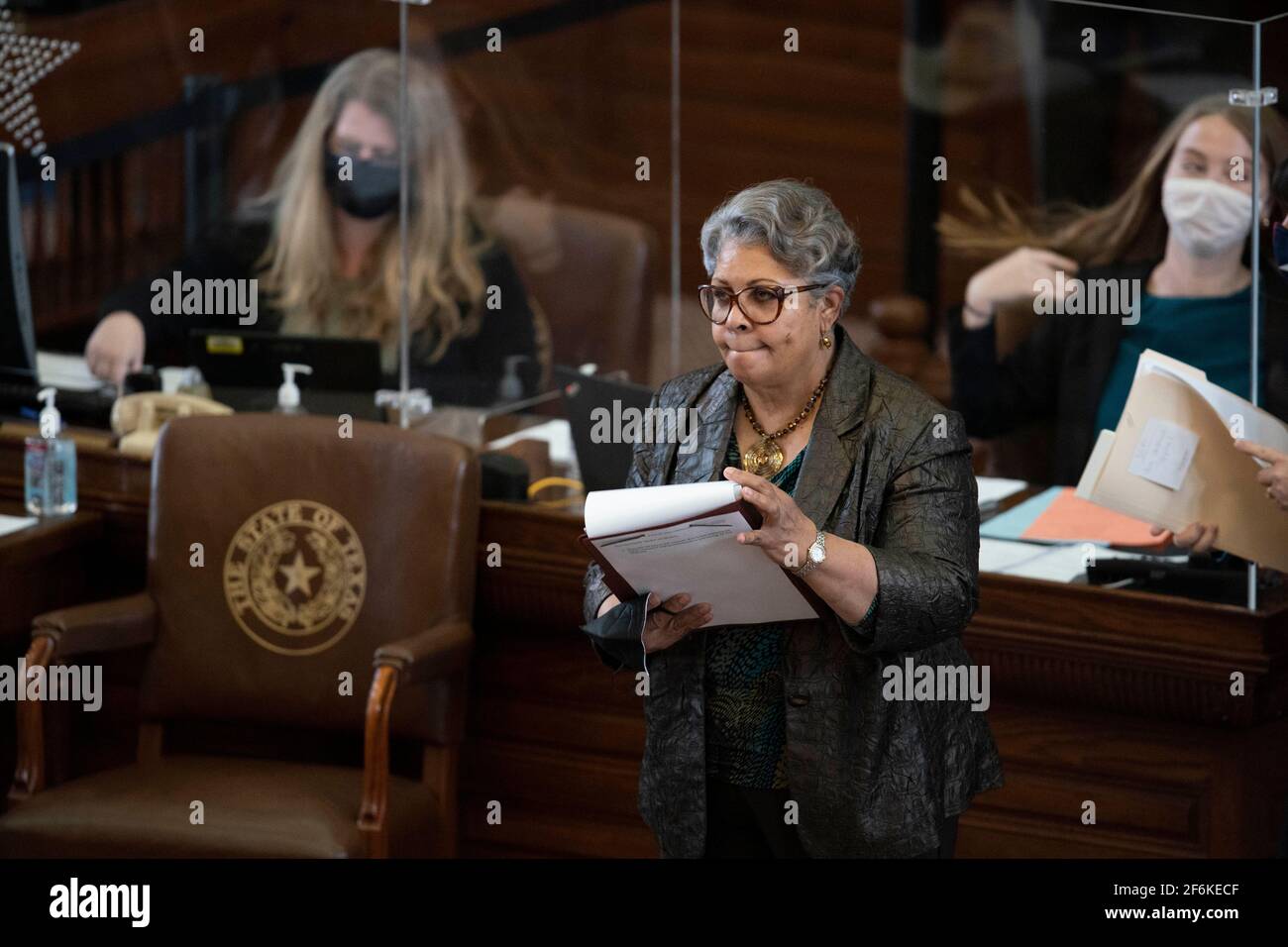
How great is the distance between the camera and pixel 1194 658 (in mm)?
2680

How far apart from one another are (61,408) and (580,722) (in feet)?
4.43

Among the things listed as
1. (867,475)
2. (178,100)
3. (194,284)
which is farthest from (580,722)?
(178,100)

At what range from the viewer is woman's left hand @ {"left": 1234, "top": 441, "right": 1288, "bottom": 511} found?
234 cm

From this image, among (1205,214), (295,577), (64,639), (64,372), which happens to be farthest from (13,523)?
(1205,214)

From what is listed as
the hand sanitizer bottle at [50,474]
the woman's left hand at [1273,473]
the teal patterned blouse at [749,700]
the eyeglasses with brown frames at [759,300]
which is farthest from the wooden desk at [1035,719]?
the eyeglasses with brown frames at [759,300]

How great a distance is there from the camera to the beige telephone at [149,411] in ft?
11.5

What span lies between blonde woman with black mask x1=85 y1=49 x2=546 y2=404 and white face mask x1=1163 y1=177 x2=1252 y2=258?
1.37m

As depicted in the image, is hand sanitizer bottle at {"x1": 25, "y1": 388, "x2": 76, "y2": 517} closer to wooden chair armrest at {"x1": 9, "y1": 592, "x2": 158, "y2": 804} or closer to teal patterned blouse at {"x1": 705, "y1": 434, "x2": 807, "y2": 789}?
wooden chair armrest at {"x1": 9, "y1": 592, "x2": 158, "y2": 804}

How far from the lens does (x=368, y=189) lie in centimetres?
380

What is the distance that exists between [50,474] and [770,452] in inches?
69.5

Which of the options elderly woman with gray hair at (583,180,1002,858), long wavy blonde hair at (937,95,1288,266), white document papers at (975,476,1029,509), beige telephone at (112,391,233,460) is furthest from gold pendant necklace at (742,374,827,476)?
beige telephone at (112,391,233,460)

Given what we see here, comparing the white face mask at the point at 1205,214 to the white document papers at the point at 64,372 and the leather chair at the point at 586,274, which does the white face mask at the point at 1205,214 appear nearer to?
the leather chair at the point at 586,274

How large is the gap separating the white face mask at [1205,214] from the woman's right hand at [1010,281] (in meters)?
0.40

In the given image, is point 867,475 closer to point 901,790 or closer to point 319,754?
point 901,790
